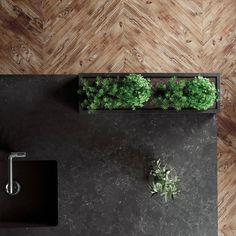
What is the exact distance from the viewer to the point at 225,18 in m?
4.50

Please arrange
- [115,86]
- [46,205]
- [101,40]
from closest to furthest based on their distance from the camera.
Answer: [115,86], [46,205], [101,40]

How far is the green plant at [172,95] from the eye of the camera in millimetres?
3793

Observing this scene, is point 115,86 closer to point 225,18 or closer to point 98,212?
point 98,212

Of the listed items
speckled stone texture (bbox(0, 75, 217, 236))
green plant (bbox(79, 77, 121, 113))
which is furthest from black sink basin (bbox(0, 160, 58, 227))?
green plant (bbox(79, 77, 121, 113))

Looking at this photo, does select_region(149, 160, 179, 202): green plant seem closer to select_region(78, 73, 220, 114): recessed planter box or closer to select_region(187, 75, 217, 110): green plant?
select_region(78, 73, 220, 114): recessed planter box

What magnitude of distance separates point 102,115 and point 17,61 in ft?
3.18

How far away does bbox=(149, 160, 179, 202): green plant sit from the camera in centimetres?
386

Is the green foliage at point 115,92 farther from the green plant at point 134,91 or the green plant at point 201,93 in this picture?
the green plant at point 201,93

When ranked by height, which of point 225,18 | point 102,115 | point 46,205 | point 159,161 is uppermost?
point 225,18

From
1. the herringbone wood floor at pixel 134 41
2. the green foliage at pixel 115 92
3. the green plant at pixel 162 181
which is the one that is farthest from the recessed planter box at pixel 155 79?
the herringbone wood floor at pixel 134 41

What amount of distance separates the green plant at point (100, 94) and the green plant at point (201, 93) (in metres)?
0.55

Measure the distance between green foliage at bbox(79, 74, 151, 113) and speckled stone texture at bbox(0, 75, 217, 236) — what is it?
14 centimetres

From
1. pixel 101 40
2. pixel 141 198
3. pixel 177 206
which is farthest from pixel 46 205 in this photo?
pixel 101 40

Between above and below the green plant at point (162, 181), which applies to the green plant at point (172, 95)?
above
